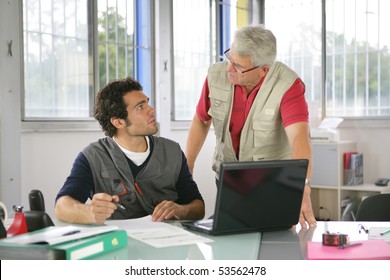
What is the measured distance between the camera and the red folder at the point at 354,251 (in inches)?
57.6

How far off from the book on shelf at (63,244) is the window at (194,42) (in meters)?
3.60

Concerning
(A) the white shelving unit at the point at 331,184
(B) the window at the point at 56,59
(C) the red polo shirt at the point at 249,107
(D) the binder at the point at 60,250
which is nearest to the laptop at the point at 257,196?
(D) the binder at the point at 60,250

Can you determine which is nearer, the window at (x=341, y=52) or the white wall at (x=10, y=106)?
the white wall at (x=10, y=106)

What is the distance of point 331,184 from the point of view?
506cm

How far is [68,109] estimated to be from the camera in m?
4.04

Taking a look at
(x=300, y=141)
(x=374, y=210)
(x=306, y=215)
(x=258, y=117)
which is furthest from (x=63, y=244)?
(x=374, y=210)

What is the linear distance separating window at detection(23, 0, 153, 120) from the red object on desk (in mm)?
2157

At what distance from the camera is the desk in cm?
151

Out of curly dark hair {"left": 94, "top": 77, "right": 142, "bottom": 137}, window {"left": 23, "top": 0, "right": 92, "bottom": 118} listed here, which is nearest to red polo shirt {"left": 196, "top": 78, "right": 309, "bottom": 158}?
curly dark hair {"left": 94, "top": 77, "right": 142, "bottom": 137}

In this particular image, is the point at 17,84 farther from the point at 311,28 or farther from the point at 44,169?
the point at 311,28

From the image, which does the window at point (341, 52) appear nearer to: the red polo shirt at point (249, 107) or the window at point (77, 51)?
the window at point (77, 51)

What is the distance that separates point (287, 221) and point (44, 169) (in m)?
2.22

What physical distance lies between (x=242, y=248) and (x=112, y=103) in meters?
1.07
